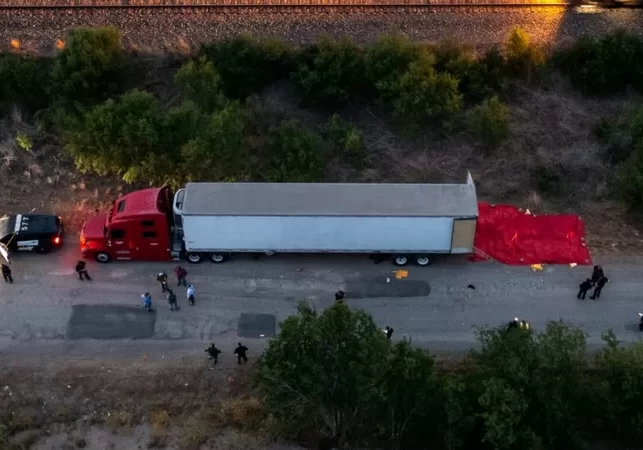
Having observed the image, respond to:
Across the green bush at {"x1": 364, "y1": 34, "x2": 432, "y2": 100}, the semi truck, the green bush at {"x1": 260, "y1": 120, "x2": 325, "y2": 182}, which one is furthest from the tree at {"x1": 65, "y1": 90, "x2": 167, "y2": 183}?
the green bush at {"x1": 364, "y1": 34, "x2": 432, "y2": 100}

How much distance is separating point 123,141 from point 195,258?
5.22m

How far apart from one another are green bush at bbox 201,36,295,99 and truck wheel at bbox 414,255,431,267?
10819mm

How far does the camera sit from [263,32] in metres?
34.4

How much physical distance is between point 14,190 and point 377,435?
1688 cm

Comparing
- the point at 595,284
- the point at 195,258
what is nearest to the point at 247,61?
the point at 195,258

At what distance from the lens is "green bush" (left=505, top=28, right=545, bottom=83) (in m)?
32.6

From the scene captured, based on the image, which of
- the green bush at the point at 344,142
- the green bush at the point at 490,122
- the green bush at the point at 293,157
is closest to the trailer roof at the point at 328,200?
the green bush at the point at 293,157

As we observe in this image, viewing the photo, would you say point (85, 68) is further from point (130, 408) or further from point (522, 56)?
point (522, 56)

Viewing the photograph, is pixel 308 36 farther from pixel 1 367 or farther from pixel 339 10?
pixel 1 367

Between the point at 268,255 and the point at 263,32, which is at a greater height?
the point at 263,32

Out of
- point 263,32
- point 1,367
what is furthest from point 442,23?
point 1,367

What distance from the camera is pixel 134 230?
26.0m

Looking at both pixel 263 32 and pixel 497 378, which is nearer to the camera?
pixel 497 378

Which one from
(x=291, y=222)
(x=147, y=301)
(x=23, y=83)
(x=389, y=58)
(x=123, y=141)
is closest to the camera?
(x=147, y=301)
